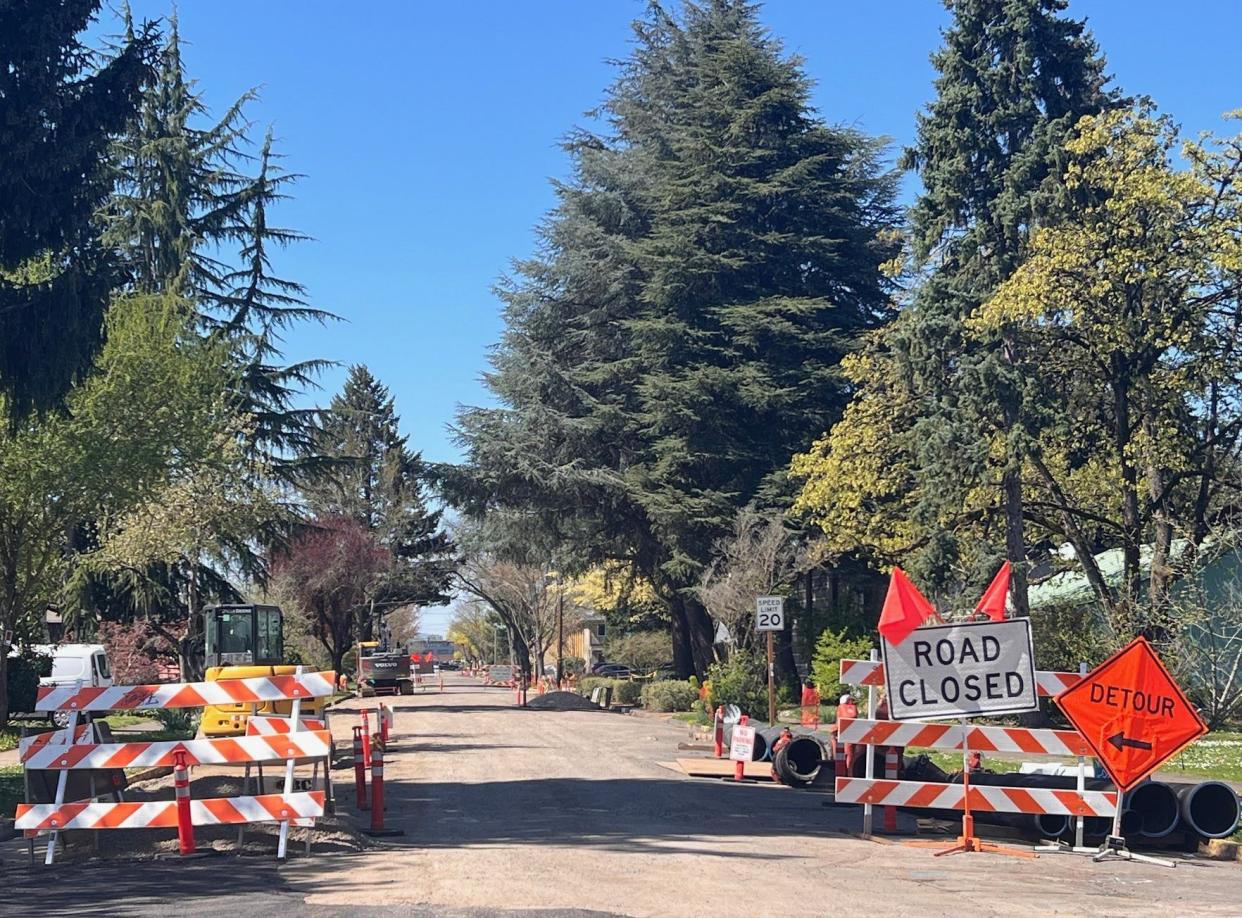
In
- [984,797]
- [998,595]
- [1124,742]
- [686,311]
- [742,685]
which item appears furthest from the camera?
[686,311]

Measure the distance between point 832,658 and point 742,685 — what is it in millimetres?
6979

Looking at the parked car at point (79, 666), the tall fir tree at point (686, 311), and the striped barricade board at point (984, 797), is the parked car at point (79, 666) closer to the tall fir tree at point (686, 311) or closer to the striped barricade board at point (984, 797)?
the tall fir tree at point (686, 311)

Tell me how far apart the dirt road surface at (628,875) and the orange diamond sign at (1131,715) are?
1.00 metres

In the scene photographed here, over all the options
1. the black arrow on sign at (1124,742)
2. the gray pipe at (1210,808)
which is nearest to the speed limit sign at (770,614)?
the gray pipe at (1210,808)

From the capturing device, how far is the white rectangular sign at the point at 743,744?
20719 mm

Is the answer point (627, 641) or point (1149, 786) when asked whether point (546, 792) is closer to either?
point (1149, 786)

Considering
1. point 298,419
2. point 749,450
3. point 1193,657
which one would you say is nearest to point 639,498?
point 749,450

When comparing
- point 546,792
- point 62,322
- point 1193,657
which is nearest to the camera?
point 62,322

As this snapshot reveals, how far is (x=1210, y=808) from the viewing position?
14.0 meters

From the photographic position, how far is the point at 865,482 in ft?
110

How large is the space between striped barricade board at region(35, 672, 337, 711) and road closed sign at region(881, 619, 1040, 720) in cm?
549

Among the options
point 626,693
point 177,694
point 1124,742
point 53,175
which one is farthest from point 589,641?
point 177,694

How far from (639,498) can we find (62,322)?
1100 inches

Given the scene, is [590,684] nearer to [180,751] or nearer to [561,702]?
[561,702]
